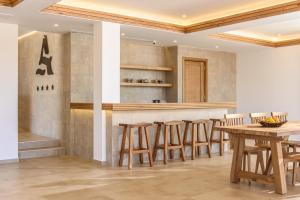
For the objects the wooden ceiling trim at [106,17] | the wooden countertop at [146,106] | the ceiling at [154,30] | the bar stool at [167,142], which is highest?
the wooden ceiling trim at [106,17]

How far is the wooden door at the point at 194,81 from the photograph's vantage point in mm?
9293

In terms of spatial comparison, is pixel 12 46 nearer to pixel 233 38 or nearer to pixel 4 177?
pixel 4 177

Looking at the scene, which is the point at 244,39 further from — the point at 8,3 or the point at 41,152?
the point at 8,3

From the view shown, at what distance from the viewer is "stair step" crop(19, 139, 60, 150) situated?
276 inches

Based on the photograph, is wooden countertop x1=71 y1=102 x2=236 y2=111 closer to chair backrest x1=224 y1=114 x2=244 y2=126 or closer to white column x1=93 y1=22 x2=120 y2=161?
white column x1=93 y1=22 x2=120 y2=161

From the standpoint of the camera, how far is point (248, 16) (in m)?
6.01

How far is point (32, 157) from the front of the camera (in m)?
6.78

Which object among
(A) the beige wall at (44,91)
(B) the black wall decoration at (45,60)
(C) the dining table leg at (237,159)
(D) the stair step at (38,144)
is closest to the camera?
(C) the dining table leg at (237,159)

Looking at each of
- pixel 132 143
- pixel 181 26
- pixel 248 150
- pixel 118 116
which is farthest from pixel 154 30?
pixel 248 150

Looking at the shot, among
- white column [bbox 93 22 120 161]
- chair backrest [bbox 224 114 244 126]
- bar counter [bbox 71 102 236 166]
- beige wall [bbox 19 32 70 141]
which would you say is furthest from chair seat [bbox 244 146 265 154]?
beige wall [bbox 19 32 70 141]

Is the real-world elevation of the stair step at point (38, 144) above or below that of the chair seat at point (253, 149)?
below

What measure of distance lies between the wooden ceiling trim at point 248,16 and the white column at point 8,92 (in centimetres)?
345

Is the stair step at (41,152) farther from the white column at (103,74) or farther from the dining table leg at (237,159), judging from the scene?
the dining table leg at (237,159)

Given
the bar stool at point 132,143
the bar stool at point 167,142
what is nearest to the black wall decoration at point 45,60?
the bar stool at point 132,143
